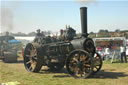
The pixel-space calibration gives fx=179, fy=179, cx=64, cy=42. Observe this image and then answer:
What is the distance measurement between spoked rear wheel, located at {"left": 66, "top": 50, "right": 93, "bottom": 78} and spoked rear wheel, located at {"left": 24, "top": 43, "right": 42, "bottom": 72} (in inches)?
69.8

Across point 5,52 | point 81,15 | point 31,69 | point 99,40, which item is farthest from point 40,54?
point 99,40

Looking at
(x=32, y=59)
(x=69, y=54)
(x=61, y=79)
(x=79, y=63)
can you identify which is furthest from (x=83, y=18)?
(x=32, y=59)

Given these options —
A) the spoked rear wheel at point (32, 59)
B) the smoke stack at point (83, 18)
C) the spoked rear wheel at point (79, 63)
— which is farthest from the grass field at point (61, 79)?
the smoke stack at point (83, 18)

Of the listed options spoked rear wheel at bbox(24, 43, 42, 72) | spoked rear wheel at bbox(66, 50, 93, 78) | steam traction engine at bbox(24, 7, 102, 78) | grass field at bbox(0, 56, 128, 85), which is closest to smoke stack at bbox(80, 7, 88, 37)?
steam traction engine at bbox(24, 7, 102, 78)

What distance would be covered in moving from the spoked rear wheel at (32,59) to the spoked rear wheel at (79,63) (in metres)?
1.77

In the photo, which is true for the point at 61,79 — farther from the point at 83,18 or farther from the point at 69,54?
the point at 83,18

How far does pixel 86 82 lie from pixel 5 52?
9737mm

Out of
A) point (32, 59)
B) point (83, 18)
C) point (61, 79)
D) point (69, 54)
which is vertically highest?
point (83, 18)

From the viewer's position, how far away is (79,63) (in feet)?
24.7

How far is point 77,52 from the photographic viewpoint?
25.1 ft

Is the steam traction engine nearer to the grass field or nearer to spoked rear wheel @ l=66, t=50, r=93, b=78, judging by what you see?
spoked rear wheel @ l=66, t=50, r=93, b=78

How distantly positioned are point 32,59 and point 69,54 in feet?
8.08

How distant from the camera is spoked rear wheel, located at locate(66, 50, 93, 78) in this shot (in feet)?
24.5

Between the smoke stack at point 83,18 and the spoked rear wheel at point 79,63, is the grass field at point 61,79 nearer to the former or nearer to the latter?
the spoked rear wheel at point 79,63
